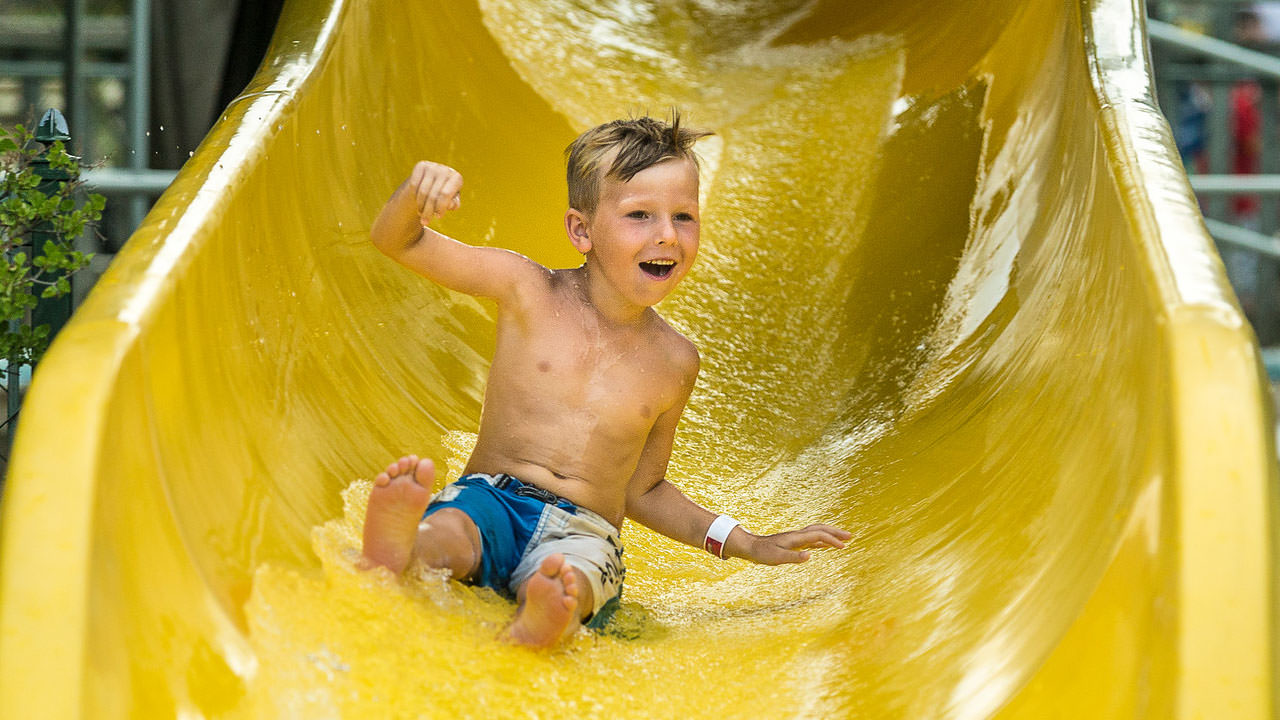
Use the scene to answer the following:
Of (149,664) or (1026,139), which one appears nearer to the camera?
(149,664)

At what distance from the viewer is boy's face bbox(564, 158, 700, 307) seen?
47.5 inches

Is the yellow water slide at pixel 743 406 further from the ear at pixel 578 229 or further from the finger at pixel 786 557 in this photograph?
the ear at pixel 578 229

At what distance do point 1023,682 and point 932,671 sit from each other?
121 mm

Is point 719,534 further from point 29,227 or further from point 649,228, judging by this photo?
point 29,227

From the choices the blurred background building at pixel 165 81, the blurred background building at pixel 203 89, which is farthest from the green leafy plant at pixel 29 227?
the blurred background building at pixel 165 81

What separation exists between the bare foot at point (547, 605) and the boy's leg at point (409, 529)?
0.34 feet

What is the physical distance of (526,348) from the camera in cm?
123

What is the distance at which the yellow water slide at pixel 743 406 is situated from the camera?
0.74m

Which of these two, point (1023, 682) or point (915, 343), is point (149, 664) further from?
point (915, 343)

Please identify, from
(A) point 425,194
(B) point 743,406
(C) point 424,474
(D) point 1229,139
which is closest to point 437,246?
(A) point 425,194

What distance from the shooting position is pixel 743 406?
176 centimetres

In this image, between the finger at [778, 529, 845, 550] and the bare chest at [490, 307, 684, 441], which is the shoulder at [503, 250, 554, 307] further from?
the finger at [778, 529, 845, 550]

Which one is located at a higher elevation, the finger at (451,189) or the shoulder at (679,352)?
the finger at (451,189)

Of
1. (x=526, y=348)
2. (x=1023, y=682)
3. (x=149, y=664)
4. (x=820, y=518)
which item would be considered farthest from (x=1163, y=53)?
(x=149, y=664)
